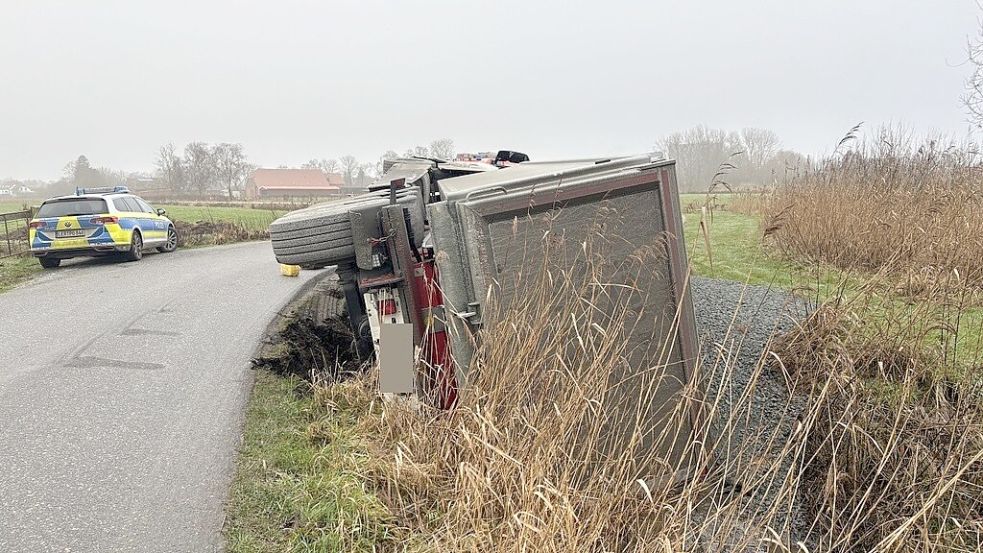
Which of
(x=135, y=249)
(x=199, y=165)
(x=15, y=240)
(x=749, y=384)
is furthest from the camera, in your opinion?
(x=199, y=165)

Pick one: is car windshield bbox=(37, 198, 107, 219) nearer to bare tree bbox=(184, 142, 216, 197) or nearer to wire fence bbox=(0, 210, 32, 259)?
wire fence bbox=(0, 210, 32, 259)

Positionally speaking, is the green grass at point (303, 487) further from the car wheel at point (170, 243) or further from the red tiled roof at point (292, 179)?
the red tiled roof at point (292, 179)

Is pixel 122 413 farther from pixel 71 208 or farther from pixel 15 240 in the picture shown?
pixel 15 240

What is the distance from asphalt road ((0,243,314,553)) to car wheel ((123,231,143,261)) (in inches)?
172

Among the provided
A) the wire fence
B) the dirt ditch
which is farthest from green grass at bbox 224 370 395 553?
the wire fence

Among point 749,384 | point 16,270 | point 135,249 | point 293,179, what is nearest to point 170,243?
point 135,249

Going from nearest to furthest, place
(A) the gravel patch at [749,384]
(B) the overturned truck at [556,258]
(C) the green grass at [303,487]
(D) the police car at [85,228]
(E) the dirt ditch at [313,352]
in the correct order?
(A) the gravel patch at [749,384], (C) the green grass at [303,487], (B) the overturned truck at [556,258], (E) the dirt ditch at [313,352], (D) the police car at [85,228]

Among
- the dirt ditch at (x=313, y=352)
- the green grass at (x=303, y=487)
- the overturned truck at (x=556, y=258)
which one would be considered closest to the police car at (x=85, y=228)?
the dirt ditch at (x=313, y=352)

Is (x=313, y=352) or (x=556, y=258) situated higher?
(x=556, y=258)

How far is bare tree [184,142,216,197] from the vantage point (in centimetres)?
7469

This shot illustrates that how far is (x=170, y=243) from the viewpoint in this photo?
626 inches

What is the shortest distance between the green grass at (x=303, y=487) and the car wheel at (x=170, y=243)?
12830 mm

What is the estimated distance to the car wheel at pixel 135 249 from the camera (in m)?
13.5

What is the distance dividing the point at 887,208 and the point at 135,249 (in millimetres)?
14080
